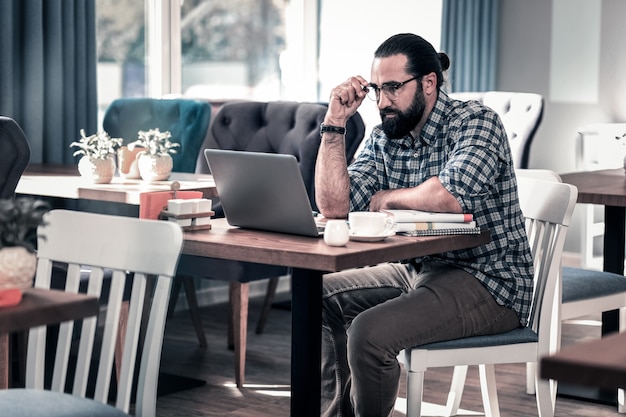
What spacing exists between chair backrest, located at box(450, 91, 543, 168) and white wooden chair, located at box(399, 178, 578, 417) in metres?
2.04

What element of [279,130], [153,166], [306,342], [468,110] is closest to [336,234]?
[306,342]

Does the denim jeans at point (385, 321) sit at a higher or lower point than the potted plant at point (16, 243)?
lower

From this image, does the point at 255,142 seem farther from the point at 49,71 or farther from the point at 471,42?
the point at 471,42

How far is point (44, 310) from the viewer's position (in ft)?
4.93

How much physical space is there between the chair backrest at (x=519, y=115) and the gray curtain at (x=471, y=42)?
1067mm

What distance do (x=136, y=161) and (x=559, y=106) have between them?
145 inches

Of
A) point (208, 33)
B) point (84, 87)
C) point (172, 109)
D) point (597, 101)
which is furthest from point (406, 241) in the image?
point (597, 101)

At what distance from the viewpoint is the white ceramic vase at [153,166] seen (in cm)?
332

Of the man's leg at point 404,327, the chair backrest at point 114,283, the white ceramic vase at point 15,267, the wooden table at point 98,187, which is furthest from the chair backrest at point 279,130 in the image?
the white ceramic vase at point 15,267

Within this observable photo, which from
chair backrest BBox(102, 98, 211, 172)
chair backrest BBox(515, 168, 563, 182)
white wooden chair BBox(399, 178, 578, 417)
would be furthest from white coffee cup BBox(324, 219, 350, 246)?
chair backrest BBox(102, 98, 211, 172)

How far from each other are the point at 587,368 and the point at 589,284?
78.2 inches

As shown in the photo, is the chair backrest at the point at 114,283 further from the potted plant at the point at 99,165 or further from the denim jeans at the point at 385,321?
the potted plant at the point at 99,165

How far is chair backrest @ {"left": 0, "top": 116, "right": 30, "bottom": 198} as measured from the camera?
281 cm

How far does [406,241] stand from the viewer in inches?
86.0
